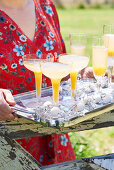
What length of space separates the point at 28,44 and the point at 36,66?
0.91 feet

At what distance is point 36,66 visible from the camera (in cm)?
177

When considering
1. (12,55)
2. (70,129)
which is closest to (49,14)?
(12,55)

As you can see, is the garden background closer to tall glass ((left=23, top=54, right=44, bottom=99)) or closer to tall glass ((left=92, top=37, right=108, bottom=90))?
tall glass ((left=92, top=37, right=108, bottom=90))

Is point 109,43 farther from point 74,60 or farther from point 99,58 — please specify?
point 74,60

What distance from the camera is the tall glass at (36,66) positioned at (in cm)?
177

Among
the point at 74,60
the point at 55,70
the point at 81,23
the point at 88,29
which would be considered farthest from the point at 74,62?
the point at 81,23

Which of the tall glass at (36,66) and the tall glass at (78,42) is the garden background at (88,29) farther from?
the tall glass at (36,66)

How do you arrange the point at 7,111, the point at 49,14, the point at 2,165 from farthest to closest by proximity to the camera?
the point at 49,14, the point at 2,165, the point at 7,111

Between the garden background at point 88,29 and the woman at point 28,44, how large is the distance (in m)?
0.30

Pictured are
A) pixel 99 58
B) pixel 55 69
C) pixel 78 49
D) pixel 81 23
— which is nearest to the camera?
pixel 55 69

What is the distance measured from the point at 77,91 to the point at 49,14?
68 cm

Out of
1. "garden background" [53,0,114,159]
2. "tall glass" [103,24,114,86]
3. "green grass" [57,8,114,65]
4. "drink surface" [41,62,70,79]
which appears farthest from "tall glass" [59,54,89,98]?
"green grass" [57,8,114,65]

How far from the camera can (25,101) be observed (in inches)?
68.3

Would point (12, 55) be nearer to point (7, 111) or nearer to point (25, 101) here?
point (25, 101)
